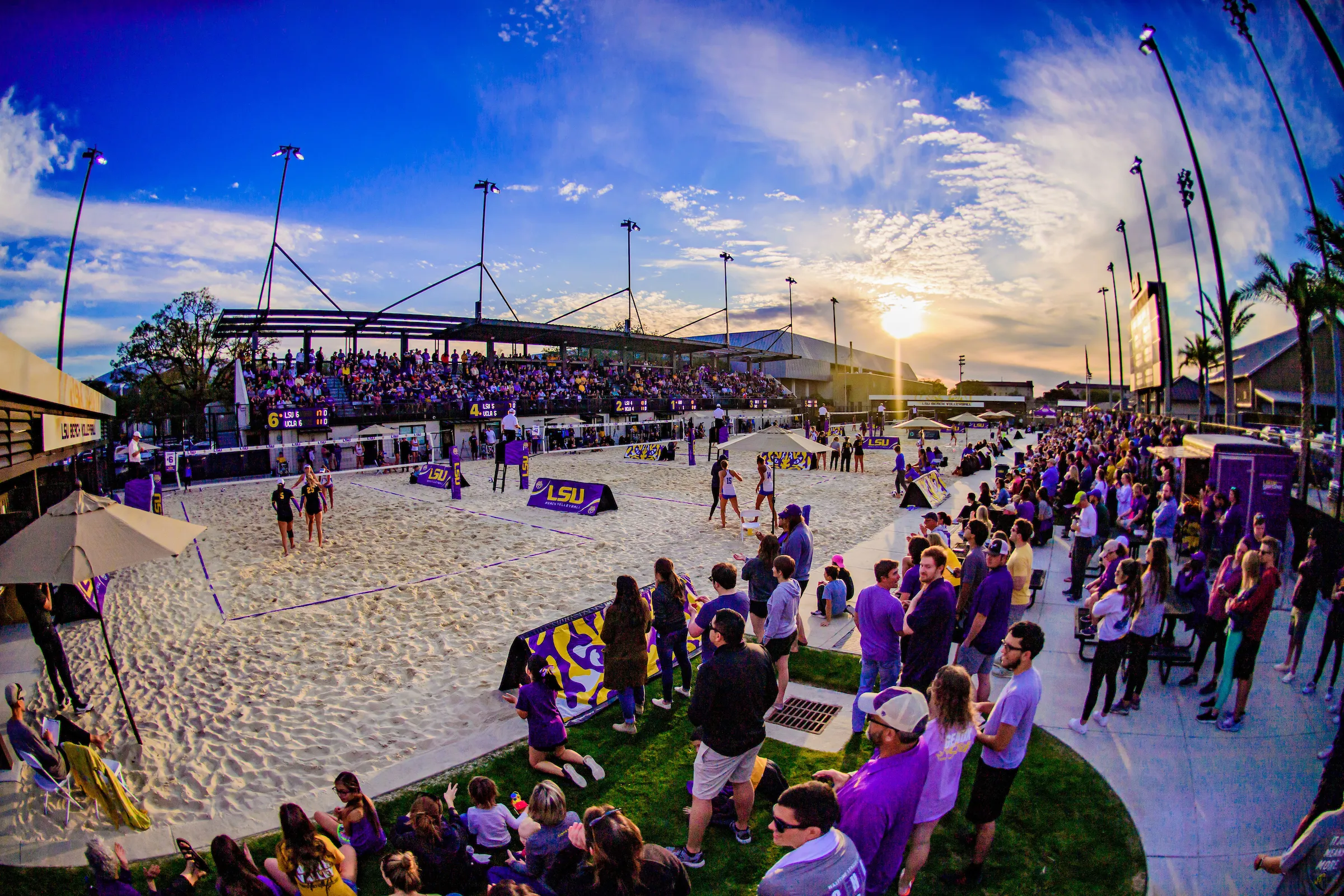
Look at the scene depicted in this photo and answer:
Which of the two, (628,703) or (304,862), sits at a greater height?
(304,862)

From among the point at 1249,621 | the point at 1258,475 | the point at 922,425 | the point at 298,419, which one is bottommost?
the point at 1249,621

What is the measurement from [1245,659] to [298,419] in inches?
1288

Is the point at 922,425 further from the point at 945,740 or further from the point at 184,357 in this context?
the point at 184,357

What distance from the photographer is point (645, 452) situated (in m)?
32.8

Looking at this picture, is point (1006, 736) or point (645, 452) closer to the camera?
point (1006, 736)

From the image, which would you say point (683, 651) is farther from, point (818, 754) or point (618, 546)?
point (618, 546)

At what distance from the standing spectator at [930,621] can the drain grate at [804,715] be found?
1.14 metres

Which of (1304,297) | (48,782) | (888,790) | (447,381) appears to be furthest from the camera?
(447,381)

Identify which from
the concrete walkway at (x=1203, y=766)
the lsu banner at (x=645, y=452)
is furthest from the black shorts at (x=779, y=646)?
the lsu banner at (x=645, y=452)

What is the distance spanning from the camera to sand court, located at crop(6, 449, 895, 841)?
5715 mm

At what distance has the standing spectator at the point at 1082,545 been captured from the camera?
9.23m

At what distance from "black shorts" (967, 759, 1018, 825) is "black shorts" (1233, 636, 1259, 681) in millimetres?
3618

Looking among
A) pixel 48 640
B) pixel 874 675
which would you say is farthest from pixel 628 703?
pixel 48 640

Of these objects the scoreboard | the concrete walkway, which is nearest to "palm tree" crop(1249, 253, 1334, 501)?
the concrete walkway
